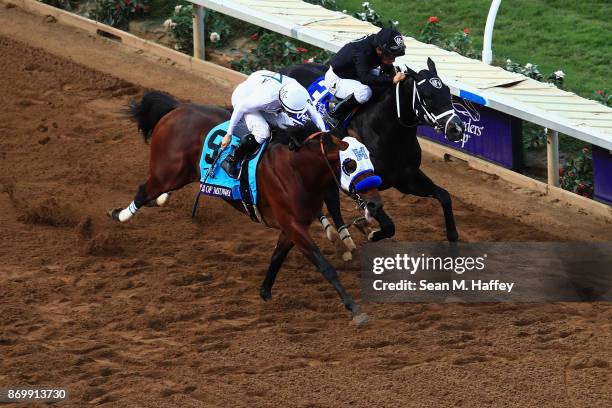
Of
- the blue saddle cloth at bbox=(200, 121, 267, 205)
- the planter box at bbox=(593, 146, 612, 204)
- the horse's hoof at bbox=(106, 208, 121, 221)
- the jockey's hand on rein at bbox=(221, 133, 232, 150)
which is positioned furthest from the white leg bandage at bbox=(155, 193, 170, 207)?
the planter box at bbox=(593, 146, 612, 204)

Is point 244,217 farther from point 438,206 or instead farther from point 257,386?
point 257,386

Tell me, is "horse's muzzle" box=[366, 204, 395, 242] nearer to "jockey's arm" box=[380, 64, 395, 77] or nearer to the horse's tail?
"jockey's arm" box=[380, 64, 395, 77]

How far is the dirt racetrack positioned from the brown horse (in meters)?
0.45

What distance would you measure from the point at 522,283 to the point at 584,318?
80 cm

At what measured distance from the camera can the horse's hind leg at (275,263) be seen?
10.4 m

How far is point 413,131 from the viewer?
1093 cm

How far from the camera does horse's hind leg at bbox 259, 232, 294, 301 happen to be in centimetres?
1042

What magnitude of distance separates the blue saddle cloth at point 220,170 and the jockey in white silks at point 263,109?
8cm

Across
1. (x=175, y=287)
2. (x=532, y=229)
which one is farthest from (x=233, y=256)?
(x=532, y=229)

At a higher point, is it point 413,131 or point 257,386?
point 413,131

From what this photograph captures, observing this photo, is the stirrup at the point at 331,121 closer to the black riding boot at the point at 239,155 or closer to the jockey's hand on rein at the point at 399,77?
the jockey's hand on rein at the point at 399,77

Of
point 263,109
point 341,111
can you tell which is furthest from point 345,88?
point 263,109

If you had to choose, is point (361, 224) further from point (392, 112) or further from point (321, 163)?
point (321, 163)

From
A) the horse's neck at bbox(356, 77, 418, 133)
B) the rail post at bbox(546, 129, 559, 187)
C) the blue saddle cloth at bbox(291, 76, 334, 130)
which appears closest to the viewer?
the horse's neck at bbox(356, 77, 418, 133)
